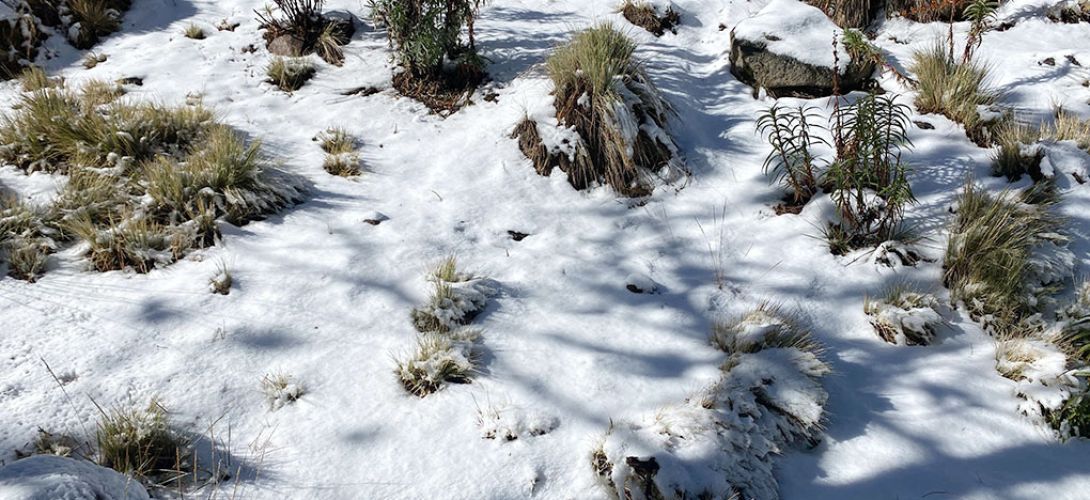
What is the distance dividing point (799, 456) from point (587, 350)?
3.92ft

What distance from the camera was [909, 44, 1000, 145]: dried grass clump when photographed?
16.0ft

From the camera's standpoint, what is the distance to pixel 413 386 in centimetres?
328

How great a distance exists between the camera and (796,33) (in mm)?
5730

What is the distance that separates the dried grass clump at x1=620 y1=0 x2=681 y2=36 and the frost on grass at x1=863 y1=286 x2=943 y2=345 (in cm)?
406

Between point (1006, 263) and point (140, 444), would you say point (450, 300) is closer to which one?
point (140, 444)

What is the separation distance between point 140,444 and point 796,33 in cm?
577

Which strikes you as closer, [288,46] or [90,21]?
[288,46]

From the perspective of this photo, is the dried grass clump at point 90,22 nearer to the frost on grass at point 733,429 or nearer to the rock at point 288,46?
the rock at point 288,46

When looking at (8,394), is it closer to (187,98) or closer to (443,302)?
(443,302)

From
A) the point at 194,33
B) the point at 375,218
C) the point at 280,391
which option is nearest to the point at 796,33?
the point at 375,218

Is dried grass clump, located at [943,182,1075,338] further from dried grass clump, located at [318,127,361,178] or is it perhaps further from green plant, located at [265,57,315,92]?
green plant, located at [265,57,315,92]

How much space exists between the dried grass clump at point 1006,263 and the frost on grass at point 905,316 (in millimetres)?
266

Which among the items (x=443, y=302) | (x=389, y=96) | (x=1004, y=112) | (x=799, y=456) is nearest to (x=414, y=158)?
(x=389, y=96)


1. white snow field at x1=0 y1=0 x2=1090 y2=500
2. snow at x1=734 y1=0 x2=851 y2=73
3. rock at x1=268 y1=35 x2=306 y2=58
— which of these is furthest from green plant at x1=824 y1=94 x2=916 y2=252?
rock at x1=268 y1=35 x2=306 y2=58
